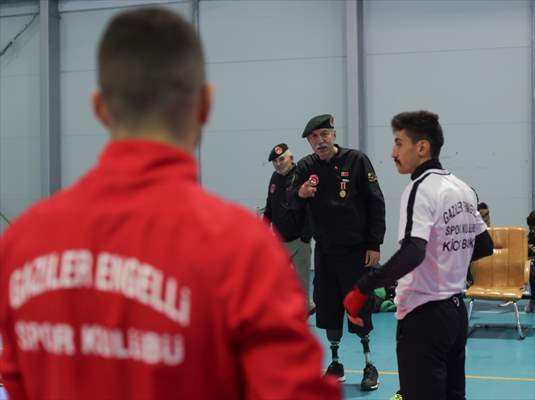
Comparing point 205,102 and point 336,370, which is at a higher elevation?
point 205,102

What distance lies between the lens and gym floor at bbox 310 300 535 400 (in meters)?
5.72

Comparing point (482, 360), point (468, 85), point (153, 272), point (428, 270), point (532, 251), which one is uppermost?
point (468, 85)

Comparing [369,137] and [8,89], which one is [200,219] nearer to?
[369,137]

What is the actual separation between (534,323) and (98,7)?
877cm

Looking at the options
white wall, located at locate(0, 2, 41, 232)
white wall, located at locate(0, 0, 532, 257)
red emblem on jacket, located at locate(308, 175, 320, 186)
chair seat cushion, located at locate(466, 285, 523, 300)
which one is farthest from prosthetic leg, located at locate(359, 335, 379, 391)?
white wall, located at locate(0, 2, 41, 232)

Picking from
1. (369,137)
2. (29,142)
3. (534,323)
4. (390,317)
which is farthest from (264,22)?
(534,323)

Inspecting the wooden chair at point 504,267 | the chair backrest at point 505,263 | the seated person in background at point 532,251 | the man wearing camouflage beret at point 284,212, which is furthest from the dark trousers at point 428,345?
the seated person in background at point 532,251

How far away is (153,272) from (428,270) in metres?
2.45

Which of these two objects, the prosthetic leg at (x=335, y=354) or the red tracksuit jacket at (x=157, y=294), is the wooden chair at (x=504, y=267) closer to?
the prosthetic leg at (x=335, y=354)

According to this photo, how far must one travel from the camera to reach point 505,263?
7.95 meters

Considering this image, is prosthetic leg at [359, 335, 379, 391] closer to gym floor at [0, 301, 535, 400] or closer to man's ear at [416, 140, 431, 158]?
gym floor at [0, 301, 535, 400]

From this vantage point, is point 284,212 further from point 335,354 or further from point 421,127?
point 421,127

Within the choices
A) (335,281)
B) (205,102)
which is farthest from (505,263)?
(205,102)

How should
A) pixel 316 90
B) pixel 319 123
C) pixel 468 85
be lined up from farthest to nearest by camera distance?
pixel 316 90
pixel 468 85
pixel 319 123
